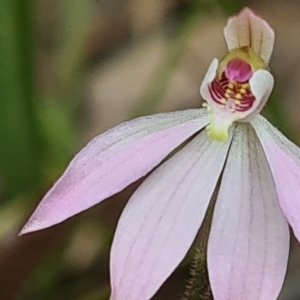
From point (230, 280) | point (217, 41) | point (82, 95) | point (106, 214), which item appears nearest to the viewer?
point (230, 280)

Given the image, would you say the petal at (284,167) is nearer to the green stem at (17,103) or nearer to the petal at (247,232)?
the petal at (247,232)

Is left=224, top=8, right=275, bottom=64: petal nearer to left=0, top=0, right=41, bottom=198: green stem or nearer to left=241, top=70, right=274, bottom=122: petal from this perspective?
left=241, top=70, right=274, bottom=122: petal

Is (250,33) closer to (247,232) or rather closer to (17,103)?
(247,232)

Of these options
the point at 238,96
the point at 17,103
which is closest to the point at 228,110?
the point at 238,96

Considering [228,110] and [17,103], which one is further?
[17,103]

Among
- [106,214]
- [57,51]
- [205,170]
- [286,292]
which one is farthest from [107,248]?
[205,170]

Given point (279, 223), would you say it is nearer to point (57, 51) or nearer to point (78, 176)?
point (78, 176)

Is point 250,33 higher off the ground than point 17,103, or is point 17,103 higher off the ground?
point 250,33

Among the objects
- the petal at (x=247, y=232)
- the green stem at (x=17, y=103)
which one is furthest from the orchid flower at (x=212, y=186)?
the green stem at (x=17, y=103)
